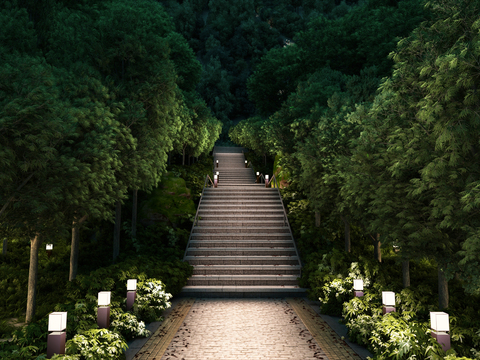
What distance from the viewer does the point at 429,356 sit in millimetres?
5477

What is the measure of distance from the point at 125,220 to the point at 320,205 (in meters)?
10.4

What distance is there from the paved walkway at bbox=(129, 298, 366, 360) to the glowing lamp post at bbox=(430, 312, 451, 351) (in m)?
1.91

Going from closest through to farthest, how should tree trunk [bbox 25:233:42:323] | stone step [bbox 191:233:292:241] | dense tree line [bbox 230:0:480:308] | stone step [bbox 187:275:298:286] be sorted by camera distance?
dense tree line [bbox 230:0:480:308] → tree trunk [bbox 25:233:42:323] → stone step [bbox 187:275:298:286] → stone step [bbox 191:233:292:241]

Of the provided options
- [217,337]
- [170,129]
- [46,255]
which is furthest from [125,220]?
[217,337]

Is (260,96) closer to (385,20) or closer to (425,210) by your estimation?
(385,20)

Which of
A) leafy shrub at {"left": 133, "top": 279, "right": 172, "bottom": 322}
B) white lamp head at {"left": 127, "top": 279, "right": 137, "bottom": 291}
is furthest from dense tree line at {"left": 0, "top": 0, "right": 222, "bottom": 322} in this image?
leafy shrub at {"left": 133, "top": 279, "right": 172, "bottom": 322}

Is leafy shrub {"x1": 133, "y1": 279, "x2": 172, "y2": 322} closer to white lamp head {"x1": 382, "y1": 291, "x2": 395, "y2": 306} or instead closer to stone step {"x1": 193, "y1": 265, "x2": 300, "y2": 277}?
stone step {"x1": 193, "y1": 265, "x2": 300, "y2": 277}

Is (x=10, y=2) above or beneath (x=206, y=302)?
above

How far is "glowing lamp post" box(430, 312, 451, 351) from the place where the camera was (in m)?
6.00

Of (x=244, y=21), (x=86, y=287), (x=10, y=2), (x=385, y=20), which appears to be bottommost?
(x=86, y=287)

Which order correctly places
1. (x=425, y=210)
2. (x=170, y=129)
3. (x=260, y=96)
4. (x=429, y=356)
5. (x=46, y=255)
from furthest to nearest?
1. (x=260, y=96)
2. (x=46, y=255)
3. (x=170, y=129)
4. (x=425, y=210)
5. (x=429, y=356)

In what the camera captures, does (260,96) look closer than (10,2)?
No

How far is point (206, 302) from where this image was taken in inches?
479

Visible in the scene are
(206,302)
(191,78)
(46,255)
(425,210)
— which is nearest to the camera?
(425,210)
